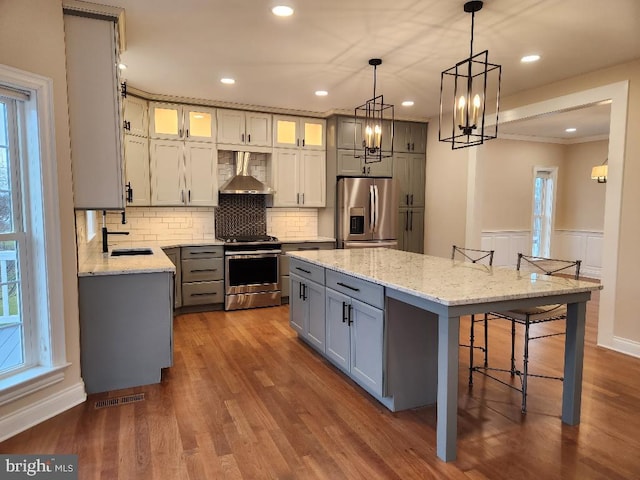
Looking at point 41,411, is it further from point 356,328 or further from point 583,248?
point 583,248

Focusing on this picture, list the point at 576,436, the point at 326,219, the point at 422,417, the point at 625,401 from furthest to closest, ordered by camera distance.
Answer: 1. the point at 326,219
2. the point at 625,401
3. the point at 422,417
4. the point at 576,436

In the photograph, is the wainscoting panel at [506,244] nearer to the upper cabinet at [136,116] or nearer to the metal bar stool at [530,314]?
the metal bar stool at [530,314]

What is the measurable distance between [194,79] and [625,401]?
14.9 feet

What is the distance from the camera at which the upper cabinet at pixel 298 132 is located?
5641mm

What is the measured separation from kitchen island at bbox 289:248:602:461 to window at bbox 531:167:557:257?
604 centimetres

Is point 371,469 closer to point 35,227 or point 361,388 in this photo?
point 361,388

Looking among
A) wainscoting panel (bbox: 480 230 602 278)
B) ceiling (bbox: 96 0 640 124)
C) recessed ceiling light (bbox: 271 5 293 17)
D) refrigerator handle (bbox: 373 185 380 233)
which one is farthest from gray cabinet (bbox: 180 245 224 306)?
wainscoting panel (bbox: 480 230 602 278)

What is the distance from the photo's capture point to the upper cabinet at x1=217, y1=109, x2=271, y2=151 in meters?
5.32

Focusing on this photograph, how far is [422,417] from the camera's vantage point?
8.36ft

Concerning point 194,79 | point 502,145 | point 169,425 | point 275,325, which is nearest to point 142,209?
point 194,79

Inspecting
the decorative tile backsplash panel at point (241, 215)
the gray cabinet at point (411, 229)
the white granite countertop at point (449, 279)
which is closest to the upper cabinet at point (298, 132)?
the decorative tile backsplash panel at point (241, 215)

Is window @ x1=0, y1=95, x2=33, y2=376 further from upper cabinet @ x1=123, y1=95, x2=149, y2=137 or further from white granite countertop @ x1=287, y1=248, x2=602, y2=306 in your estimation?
upper cabinet @ x1=123, y1=95, x2=149, y2=137

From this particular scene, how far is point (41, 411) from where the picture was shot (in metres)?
2.48

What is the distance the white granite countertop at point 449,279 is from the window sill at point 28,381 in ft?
6.10
